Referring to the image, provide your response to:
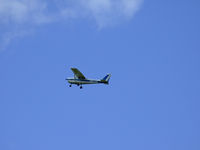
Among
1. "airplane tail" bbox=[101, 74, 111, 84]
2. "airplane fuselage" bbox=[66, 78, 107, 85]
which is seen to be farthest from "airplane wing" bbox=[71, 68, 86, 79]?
"airplane tail" bbox=[101, 74, 111, 84]

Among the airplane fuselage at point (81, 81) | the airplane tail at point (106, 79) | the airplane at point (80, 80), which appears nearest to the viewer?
the airplane tail at point (106, 79)

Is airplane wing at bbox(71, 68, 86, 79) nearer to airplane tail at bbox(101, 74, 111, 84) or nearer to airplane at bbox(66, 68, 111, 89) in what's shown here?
airplane at bbox(66, 68, 111, 89)

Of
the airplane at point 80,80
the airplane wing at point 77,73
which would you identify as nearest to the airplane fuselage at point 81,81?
the airplane at point 80,80

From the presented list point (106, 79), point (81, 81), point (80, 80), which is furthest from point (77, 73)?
point (106, 79)

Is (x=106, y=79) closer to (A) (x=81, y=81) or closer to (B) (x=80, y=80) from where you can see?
(A) (x=81, y=81)

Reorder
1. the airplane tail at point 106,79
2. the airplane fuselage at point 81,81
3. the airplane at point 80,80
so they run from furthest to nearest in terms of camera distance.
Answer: the airplane fuselage at point 81,81, the airplane at point 80,80, the airplane tail at point 106,79

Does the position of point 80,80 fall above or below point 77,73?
below

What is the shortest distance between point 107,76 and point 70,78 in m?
6.78

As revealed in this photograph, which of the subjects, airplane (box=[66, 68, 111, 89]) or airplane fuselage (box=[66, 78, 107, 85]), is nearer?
airplane (box=[66, 68, 111, 89])

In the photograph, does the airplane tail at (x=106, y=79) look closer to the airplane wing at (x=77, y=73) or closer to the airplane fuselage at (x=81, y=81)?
the airplane fuselage at (x=81, y=81)

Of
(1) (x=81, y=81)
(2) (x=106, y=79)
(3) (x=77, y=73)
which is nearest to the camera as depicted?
(3) (x=77, y=73)

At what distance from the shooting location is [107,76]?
74062 mm

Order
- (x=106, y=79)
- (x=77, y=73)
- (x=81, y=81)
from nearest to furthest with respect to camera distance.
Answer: (x=77, y=73) → (x=81, y=81) → (x=106, y=79)

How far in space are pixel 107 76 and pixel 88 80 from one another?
Answer: 162 inches
